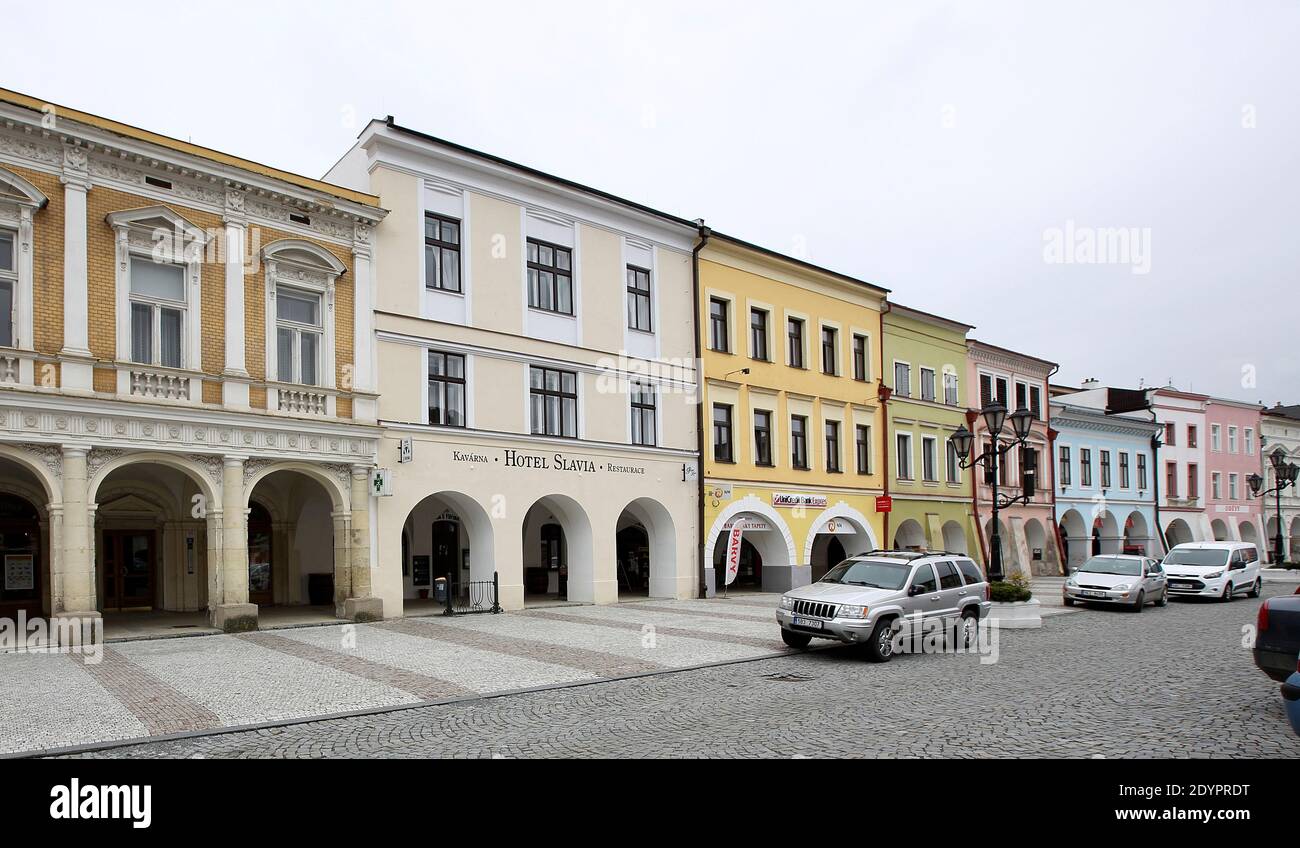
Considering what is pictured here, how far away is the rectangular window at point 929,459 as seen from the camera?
37188mm

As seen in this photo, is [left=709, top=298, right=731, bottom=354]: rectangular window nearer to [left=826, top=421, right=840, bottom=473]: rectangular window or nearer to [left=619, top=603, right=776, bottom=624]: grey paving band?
[left=826, top=421, right=840, bottom=473]: rectangular window

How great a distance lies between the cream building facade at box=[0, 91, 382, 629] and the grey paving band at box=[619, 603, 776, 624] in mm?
6988

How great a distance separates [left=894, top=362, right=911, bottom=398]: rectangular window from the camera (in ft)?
119

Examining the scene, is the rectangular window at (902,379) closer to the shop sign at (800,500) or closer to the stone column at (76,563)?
the shop sign at (800,500)

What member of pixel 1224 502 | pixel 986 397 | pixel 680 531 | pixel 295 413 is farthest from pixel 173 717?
pixel 1224 502

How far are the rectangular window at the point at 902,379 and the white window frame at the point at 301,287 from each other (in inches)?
907

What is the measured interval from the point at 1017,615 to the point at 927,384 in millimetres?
17864

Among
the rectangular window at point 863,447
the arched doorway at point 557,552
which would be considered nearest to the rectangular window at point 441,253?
the arched doorway at point 557,552

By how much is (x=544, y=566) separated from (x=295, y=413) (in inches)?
511

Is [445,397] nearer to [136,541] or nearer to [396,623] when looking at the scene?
[396,623]

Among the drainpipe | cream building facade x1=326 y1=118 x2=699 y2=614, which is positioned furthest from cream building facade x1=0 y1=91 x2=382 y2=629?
the drainpipe

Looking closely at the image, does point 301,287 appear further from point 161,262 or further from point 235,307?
point 161,262

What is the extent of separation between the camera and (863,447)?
3481cm

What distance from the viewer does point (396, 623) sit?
65.1 feet
